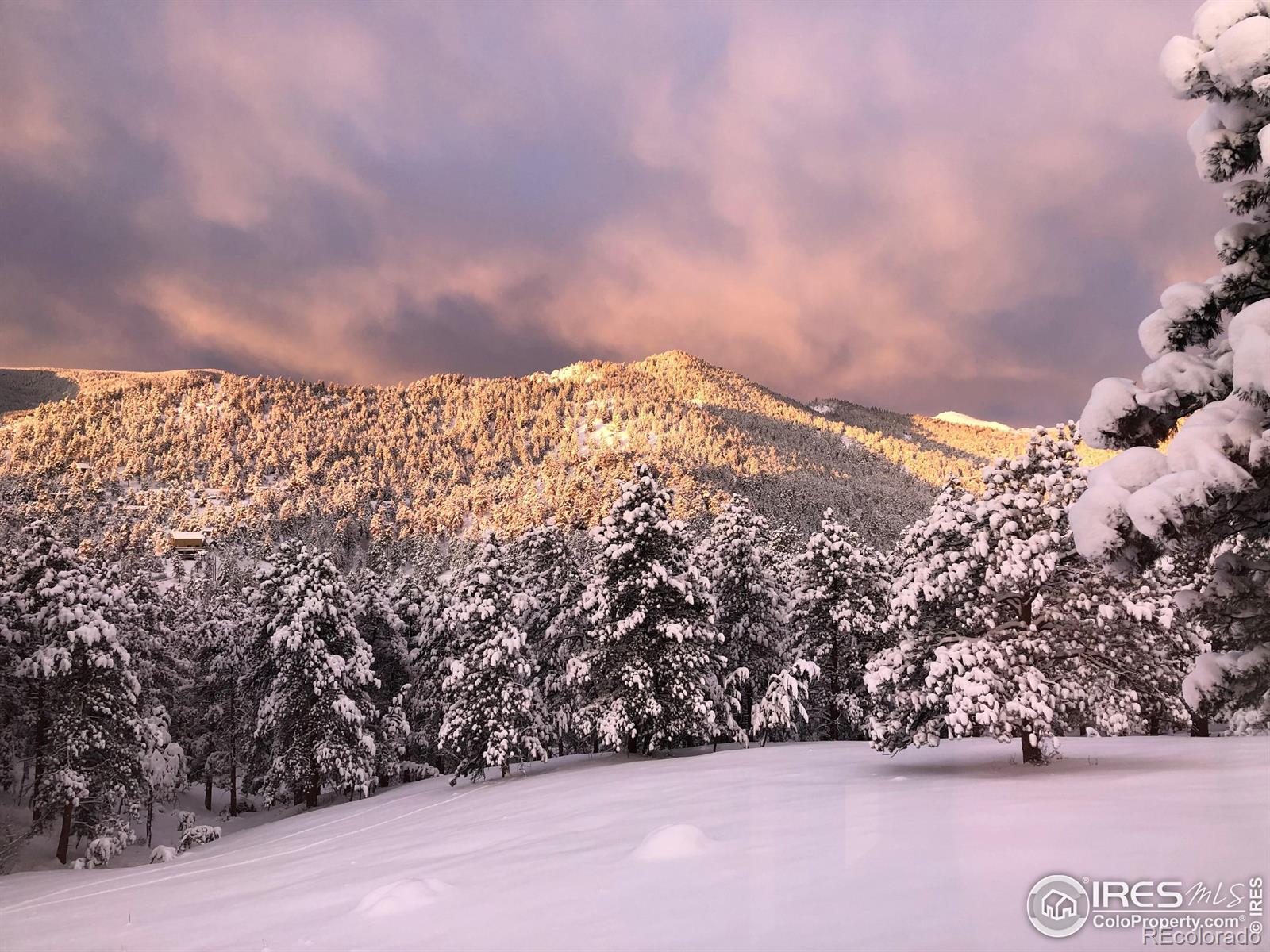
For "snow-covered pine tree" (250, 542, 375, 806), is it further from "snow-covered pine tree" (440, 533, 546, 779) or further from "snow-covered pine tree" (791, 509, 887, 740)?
"snow-covered pine tree" (791, 509, 887, 740)

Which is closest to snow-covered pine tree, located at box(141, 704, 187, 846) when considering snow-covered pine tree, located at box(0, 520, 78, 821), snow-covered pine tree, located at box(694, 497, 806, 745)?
snow-covered pine tree, located at box(0, 520, 78, 821)

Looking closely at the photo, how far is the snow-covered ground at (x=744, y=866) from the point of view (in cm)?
644

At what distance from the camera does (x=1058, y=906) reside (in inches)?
228

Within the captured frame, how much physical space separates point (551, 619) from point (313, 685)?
1105cm

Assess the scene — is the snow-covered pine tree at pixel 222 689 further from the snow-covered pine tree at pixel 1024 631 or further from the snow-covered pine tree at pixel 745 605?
the snow-covered pine tree at pixel 1024 631

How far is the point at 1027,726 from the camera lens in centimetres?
1362

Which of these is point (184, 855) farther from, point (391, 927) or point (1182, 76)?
point (1182, 76)

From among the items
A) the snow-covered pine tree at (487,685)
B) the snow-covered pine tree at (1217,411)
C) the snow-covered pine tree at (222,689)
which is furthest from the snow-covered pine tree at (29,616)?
the snow-covered pine tree at (1217,411)

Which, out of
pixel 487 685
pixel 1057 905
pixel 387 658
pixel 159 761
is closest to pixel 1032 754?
pixel 1057 905

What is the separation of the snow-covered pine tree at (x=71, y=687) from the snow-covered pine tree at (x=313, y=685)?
5.64 metres

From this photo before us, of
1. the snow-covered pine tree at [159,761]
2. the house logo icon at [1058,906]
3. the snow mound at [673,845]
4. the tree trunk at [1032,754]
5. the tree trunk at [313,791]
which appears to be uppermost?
the house logo icon at [1058,906]

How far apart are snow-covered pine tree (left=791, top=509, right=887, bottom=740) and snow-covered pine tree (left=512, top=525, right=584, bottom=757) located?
10891 mm

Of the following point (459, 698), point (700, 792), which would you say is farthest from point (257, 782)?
point (700, 792)

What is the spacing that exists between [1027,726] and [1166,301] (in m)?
9.99
